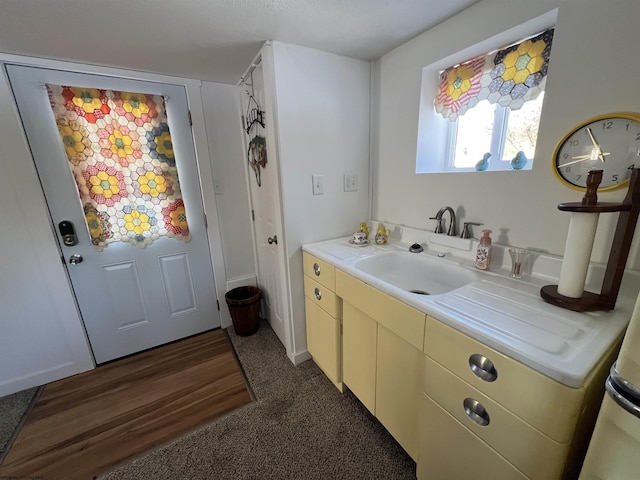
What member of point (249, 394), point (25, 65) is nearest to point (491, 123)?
point (249, 394)

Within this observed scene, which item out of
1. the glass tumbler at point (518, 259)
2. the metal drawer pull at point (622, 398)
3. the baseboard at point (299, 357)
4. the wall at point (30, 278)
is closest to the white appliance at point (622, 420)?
the metal drawer pull at point (622, 398)

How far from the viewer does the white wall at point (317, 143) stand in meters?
1.44

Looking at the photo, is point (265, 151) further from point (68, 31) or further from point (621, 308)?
point (621, 308)

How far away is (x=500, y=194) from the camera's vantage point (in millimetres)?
1153

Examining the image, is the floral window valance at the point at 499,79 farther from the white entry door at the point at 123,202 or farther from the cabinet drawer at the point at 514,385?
the white entry door at the point at 123,202

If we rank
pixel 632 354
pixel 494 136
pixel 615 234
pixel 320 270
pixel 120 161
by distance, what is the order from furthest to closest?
pixel 120 161 → pixel 320 270 → pixel 494 136 → pixel 615 234 → pixel 632 354

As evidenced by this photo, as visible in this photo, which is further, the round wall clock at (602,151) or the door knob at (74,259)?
the door knob at (74,259)

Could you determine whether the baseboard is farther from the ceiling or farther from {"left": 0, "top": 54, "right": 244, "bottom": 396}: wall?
the ceiling

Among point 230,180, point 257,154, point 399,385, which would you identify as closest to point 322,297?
point 399,385

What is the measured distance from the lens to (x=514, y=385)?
66cm

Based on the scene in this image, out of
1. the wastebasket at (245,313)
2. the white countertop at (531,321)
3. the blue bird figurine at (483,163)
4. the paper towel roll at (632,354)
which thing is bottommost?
A: the wastebasket at (245,313)

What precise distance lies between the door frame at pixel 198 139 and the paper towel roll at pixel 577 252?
2125 mm

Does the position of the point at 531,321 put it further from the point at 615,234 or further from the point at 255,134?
the point at 255,134

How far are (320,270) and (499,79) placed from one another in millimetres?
1272
